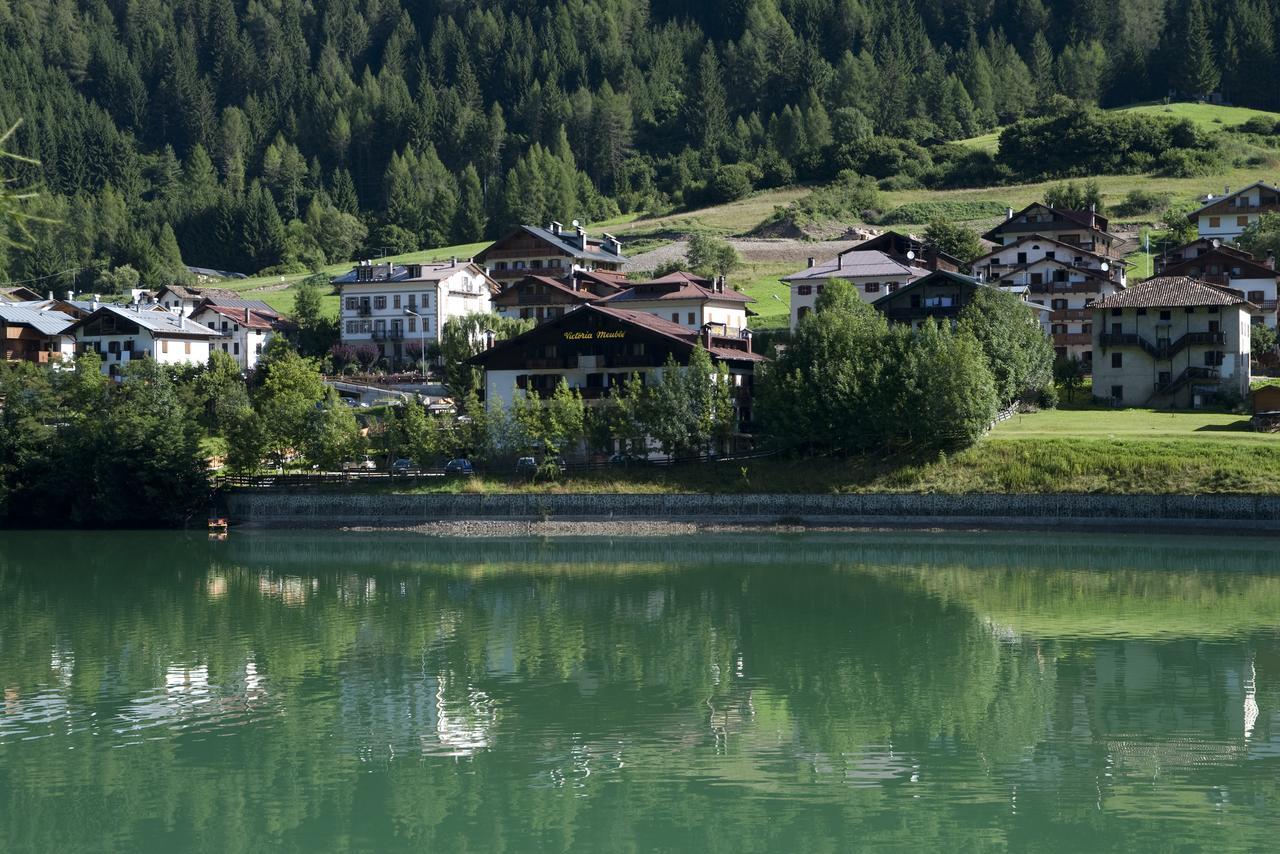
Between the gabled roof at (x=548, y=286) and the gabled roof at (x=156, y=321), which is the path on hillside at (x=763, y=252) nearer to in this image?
the gabled roof at (x=548, y=286)

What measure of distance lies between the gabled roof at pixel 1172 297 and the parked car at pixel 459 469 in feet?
98.1

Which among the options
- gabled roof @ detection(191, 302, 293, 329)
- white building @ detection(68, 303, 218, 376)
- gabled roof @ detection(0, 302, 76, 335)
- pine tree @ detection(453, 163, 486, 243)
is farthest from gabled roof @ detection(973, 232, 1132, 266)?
pine tree @ detection(453, 163, 486, 243)

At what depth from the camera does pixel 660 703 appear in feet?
108

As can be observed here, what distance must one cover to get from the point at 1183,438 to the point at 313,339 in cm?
5803

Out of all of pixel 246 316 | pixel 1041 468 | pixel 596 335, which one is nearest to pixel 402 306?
pixel 246 316

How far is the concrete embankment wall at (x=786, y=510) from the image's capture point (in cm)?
5497

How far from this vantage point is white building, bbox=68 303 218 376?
300 feet

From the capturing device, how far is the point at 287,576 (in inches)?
2073

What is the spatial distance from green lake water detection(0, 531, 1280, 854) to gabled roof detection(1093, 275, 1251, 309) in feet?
Answer: 64.9

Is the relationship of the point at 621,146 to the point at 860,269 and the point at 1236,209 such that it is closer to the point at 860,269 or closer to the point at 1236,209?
the point at 1236,209

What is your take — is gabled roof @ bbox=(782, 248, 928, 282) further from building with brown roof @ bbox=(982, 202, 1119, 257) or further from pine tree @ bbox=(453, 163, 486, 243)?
pine tree @ bbox=(453, 163, 486, 243)

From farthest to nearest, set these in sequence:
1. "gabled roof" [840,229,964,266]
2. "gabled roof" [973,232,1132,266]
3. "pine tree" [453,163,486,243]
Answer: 1. "pine tree" [453,163,486,243]
2. "gabled roof" [840,229,964,266]
3. "gabled roof" [973,232,1132,266]

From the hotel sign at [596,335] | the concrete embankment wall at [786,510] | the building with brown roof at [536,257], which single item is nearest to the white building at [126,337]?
the building with brown roof at [536,257]

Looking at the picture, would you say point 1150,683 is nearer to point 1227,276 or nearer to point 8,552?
point 8,552
